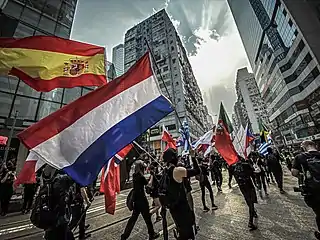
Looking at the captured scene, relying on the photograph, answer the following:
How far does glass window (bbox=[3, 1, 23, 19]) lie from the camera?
16.2 meters

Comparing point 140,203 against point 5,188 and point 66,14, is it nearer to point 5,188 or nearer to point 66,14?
point 5,188

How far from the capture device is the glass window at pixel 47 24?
18209mm

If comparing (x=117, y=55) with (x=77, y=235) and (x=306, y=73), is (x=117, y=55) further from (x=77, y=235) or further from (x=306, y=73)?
(x=77, y=235)

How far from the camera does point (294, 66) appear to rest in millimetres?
45781

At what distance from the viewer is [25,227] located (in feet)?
20.0

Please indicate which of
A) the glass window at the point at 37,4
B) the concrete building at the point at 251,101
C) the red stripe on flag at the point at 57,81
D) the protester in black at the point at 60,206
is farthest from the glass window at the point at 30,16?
the concrete building at the point at 251,101

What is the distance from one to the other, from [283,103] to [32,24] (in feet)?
198

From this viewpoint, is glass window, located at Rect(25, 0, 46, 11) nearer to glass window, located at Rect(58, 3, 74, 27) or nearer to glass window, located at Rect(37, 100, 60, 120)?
glass window, located at Rect(58, 3, 74, 27)

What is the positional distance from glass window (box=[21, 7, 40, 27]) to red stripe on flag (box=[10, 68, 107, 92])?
1739 centimetres

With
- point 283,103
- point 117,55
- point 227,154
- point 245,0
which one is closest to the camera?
point 227,154

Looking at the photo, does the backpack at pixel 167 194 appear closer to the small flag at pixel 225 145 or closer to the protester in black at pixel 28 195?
the small flag at pixel 225 145

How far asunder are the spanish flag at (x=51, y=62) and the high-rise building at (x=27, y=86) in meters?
11.9

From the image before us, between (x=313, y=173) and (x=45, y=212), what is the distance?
14.3ft

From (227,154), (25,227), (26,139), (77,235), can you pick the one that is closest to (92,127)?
(26,139)
